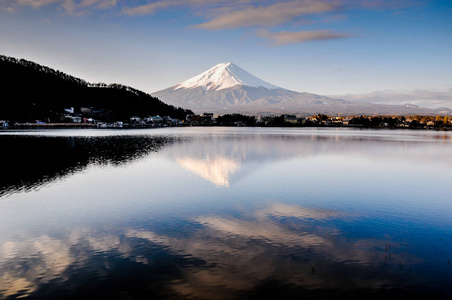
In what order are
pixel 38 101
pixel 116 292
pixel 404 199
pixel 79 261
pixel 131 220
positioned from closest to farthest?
pixel 116 292, pixel 79 261, pixel 131 220, pixel 404 199, pixel 38 101

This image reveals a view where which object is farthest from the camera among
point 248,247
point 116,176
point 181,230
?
point 116,176

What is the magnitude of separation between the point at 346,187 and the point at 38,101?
621 feet

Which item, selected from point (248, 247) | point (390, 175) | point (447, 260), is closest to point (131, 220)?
point (248, 247)

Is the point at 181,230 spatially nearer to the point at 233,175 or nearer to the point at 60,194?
the point at 60,194

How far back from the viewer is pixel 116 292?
27.4 feet

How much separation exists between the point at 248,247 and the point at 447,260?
6.54 m

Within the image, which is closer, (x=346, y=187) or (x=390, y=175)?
(x=346, y=187)

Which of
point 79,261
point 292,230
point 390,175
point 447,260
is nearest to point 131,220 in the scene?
point 79,261

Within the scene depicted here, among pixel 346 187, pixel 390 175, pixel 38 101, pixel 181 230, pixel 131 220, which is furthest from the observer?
pixel 38 101

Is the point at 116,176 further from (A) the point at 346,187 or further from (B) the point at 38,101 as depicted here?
(B) the point at 38,101

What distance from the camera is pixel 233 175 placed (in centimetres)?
2767

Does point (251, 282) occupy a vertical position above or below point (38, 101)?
below

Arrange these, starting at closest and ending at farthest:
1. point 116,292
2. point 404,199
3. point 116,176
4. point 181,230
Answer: point 116,292 → point 181,230 → point 404,199 → point 116,176

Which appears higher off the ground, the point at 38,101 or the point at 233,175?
the point at 38,101
